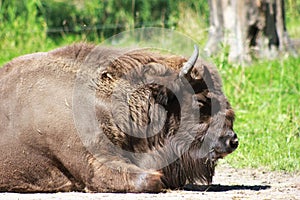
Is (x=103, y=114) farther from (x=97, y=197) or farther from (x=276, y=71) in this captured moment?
(x=276, y=71)

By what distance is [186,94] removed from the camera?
18.9ft

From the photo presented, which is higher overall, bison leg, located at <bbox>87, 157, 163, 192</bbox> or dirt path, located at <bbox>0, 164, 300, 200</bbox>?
bison leg, located at <bbox>87, 157, 163, 192</bbox>

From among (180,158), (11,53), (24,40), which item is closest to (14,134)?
(180,158)

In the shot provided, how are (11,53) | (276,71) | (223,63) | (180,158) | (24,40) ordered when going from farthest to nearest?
1. (24,40)
2. (11,53)
3. (276,71)
4. (223,63)
5. (180,158)

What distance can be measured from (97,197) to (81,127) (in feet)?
1.97

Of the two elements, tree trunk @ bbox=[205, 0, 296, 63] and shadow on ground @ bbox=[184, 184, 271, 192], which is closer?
shadow on ground @ bbox=[184, 184, 271, 192]

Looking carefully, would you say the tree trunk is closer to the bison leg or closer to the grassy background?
the grassy background

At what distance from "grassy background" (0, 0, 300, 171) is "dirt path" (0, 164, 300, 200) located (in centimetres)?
23

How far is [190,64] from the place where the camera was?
5.60 m

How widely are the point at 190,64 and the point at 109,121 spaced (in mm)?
798

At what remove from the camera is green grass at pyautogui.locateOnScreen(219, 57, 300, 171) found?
7078mm

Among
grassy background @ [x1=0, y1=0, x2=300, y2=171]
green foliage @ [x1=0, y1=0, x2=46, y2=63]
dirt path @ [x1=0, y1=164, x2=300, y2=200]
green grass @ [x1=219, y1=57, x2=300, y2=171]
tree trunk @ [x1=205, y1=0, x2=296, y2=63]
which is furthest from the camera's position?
green foliage @ [x1=0, y1=0, x2=46, y2=63]

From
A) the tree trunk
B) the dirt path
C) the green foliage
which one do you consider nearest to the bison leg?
the dirt path

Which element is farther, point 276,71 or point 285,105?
point 276,71
